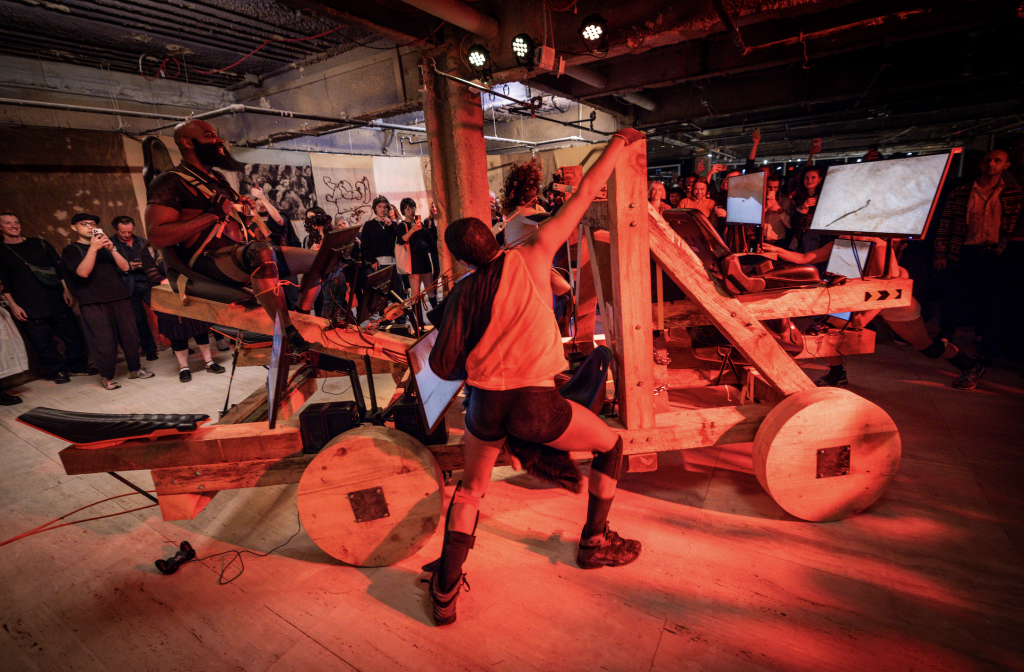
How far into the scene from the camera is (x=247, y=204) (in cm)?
316

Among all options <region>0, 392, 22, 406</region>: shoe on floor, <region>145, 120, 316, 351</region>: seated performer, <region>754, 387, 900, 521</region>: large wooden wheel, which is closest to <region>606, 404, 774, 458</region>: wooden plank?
<region>754, 387, 900, 521</region>: large wooden wheel

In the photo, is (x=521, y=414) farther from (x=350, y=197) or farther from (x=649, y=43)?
(x=350, y=197)

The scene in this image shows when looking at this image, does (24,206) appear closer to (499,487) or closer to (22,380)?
(22,380)

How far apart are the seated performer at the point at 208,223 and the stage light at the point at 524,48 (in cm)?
377

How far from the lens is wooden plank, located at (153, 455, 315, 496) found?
2650 mm

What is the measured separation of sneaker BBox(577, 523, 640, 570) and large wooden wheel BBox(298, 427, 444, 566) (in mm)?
839

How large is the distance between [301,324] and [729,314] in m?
2.69

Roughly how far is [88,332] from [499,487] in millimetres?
6460

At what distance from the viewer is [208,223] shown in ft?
9.43

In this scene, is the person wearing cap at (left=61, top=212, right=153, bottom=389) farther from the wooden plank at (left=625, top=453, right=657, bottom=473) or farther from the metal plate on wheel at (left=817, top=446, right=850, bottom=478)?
the metal plate on wheel at (left=817, top=446, right=850, bottom=478)

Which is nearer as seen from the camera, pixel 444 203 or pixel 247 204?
pixel 247 204

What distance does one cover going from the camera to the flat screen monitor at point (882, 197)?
2.84 metres

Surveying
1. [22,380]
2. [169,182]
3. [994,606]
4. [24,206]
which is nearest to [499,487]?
[994,606]

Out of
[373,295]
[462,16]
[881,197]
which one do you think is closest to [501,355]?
[373,295]
